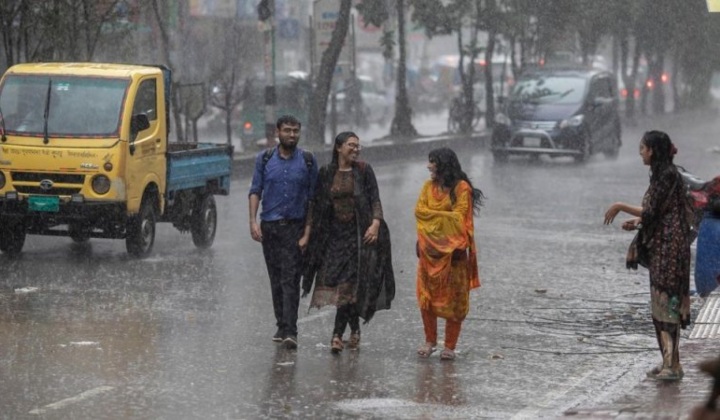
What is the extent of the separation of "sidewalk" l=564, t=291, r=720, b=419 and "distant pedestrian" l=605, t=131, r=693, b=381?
19 centimetres

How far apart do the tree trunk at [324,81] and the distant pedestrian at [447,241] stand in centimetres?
2093

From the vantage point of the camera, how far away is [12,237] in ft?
47.6

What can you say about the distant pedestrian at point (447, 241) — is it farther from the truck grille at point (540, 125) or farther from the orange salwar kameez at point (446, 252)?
the truck grille at point (540, 125)

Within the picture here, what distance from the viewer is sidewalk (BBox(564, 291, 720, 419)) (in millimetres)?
7285

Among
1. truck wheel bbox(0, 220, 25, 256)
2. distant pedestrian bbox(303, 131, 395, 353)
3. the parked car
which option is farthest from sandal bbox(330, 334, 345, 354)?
the parked car

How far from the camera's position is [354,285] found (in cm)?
964

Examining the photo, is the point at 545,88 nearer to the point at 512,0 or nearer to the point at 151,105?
the point at 512,0

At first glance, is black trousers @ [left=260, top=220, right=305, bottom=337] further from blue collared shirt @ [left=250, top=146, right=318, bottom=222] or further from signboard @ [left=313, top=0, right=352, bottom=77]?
signboard @ [left=313, top=0, right=352, bottom=77]

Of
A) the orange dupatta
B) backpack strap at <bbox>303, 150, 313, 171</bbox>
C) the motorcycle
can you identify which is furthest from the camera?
the motorcycle

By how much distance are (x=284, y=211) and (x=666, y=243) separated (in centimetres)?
263

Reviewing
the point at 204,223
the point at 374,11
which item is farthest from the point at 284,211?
the point at 374,11

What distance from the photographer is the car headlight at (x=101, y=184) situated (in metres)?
14.0

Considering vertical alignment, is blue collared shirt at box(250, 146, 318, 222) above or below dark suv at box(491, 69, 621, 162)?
above

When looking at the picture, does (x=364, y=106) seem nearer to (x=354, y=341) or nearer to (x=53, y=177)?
(x=53, y=177)
